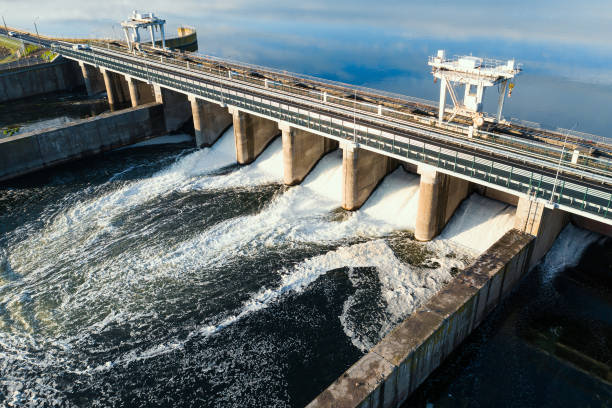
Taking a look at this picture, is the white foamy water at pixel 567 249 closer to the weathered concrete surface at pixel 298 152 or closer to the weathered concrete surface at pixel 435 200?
the weathered concrete surface at pixel 435 200

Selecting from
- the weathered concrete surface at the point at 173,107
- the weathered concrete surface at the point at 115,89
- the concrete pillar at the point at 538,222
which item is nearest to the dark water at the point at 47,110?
the weathered concrete surface at the point at 115,89

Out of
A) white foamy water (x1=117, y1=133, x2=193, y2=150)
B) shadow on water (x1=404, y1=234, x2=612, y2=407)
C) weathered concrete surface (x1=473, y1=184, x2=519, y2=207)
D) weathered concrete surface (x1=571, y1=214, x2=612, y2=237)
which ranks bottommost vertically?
shadow on water (x1=404, y1=234, x2=612, y2=407)

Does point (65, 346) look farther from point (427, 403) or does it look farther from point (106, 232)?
point (427, 403)

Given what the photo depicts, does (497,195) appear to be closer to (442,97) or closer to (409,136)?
(409,136)

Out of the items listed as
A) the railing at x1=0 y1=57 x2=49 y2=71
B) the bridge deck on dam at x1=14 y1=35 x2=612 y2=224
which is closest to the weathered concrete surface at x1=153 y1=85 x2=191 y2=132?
the bridge deck on dam at x1=14 y1=35 x2=612 y2=224

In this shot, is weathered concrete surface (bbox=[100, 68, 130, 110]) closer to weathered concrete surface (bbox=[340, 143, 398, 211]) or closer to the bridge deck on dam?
the bridge deck on dam

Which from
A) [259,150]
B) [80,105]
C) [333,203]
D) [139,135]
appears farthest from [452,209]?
[80,105]
